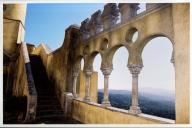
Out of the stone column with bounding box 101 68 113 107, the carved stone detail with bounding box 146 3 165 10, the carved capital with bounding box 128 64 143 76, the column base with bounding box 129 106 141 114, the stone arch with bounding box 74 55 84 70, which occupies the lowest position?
the column base with bounding box 129 106 141 114

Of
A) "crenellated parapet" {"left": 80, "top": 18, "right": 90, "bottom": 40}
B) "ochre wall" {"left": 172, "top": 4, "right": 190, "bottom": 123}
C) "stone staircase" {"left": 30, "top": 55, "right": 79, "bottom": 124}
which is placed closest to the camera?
"ochre wall" {"left": 172, "top": 4, "right": 190, "bottom": 123}

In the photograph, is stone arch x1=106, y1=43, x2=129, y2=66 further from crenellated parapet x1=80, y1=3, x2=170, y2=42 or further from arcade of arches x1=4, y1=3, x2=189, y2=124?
crenellated parapet x1=80, y1=3, x2=170, y2=42

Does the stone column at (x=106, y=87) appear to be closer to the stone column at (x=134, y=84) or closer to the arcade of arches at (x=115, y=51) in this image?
the arcade of arches at (x=115, y=51)

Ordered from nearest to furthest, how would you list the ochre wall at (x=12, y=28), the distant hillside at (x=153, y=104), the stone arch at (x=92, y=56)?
the stone arch at (x=92, y=56), the ochre wall at (x=12, y=28), the distant hillside at (x=153, y=104)

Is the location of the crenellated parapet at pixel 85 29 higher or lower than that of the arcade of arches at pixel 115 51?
higher

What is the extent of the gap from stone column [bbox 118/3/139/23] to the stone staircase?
3101 mm

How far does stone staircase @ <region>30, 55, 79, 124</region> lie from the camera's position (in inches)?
242

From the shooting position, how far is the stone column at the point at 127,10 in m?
4.61

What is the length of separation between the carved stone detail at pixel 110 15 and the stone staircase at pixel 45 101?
277 cm

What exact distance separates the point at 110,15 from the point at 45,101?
12.1 ft

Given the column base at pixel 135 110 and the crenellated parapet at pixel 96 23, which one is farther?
the crenellated parapet at pixel 96 23

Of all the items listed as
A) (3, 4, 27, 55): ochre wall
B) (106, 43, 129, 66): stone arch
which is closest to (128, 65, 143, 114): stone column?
(106, 43, 129, 66): stone arch

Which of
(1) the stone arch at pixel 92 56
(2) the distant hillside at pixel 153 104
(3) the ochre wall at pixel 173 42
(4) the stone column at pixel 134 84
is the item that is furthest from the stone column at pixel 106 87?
(2) the distant hillside at pixel 153 104

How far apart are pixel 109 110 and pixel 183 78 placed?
2034mm
